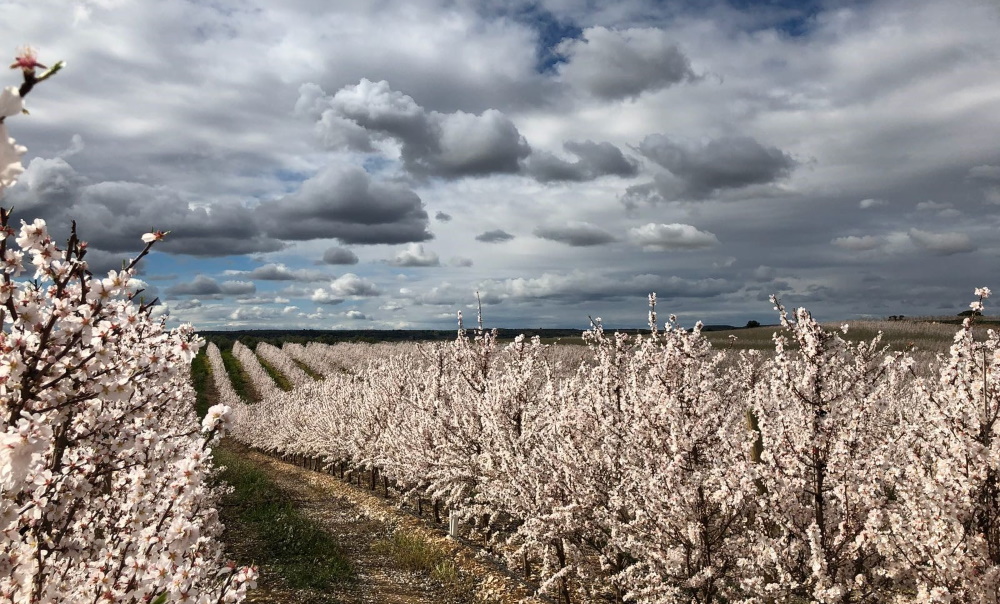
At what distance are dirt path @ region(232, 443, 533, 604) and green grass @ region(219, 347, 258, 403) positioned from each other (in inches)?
2006

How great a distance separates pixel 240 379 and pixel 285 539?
7454cm

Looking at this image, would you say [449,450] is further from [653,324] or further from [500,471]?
[653,324]

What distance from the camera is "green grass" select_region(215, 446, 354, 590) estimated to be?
14.9 m

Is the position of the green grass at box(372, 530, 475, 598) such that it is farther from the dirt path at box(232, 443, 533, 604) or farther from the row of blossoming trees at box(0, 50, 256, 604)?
the row of blossoming trees at box(0, 50, 256, 604)

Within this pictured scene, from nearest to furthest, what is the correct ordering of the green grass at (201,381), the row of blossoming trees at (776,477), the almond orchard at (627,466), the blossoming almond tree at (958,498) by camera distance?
1. the almond orchard at (627,466)
2. the blossoming almond tree at (958,498)
3. the row of blossoming trees at (776,477)
4. the green grass at (201,381)

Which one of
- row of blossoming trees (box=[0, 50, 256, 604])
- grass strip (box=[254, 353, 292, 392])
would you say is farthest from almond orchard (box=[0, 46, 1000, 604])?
grass strip (box=[254, 353, 292, 392])

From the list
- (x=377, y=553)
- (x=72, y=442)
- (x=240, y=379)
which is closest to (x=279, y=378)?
(x=240, y=379)

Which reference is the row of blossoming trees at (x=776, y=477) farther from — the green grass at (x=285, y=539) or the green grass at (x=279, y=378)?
the green grass at (x=279, y=378)

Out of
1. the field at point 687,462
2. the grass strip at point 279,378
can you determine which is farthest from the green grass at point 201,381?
the field at point 687,462

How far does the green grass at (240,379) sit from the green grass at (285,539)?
174ft

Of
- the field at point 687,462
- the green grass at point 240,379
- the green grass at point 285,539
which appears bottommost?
the green grass at point 240,379

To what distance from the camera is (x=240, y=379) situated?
84938mm

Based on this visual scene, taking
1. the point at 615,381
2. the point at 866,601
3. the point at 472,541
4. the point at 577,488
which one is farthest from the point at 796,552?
the point at 472,541

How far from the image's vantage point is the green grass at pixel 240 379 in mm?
74938
